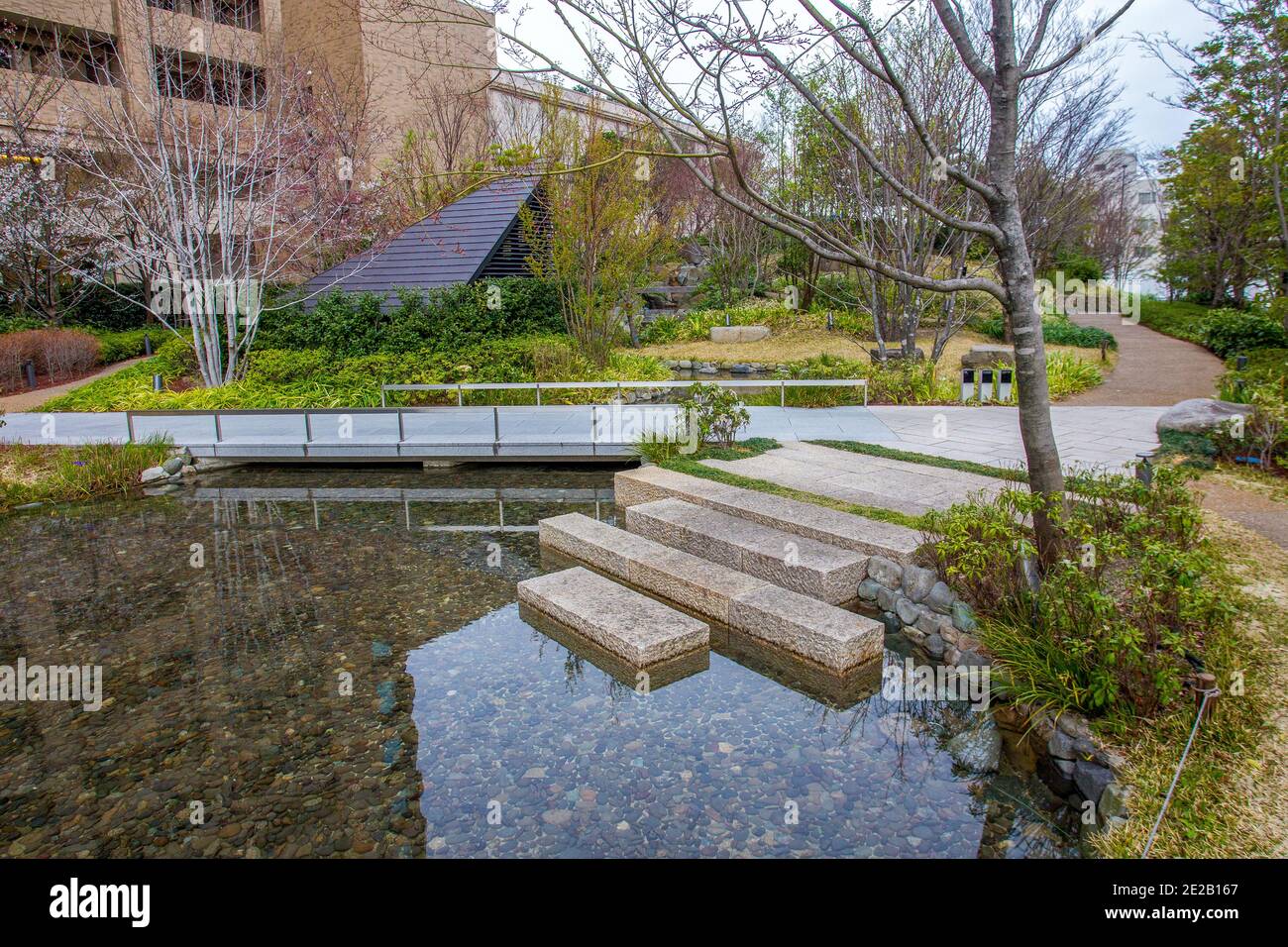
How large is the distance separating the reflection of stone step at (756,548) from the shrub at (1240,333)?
14.4 m

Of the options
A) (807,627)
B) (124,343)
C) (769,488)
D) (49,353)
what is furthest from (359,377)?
(807,627)

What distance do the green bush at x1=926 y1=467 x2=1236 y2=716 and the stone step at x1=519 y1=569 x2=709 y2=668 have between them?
A: 1.81m

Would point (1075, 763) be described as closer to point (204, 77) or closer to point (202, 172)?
point (202, 172)

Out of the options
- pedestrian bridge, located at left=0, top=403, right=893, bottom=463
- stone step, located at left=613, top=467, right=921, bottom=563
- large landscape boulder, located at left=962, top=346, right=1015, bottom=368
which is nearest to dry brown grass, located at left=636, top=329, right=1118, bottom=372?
large landscape boulder, located at left=962, top=346, right=1015, bottom=368

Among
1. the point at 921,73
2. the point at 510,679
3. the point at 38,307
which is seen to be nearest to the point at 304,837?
the point at 510,679

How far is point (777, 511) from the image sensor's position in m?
7.01

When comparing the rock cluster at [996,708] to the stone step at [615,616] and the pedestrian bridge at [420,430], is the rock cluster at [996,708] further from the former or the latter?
the pedestrian bridge at [420,430]

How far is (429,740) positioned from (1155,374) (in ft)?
51.0

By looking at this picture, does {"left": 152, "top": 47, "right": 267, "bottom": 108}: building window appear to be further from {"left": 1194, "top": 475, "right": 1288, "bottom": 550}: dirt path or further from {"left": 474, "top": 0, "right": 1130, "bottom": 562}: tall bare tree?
{"left": 1194, "top": 475, "right": 1288, "bottom": 550}: dirt path

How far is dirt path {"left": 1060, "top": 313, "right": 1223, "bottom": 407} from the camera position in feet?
42.3

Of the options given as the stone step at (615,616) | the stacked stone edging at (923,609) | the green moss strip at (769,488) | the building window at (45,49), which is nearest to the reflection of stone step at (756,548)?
the stacked stone edging at (923,609)

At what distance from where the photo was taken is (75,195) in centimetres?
1809
